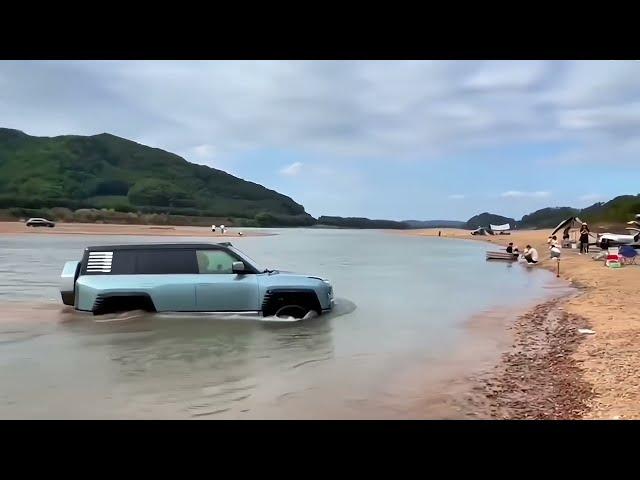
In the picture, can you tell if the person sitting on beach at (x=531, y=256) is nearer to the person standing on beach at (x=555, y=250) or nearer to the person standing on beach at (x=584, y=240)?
the person standing on beach at (x=555, y=250)

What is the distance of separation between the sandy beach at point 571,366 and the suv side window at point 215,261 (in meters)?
6.19

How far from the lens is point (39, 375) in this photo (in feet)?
25.9

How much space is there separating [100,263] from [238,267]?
3.01m

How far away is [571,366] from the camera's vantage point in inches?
327

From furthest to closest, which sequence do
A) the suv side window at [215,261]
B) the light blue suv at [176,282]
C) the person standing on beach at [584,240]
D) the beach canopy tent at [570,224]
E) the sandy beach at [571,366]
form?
1. the beach canopy tent at [570,224]
2. the person standing on beach at [584,240]
3. the suv side window at [215,261]
4. the light blue suv at [176,282]
5. the sandy beach at [571,366]

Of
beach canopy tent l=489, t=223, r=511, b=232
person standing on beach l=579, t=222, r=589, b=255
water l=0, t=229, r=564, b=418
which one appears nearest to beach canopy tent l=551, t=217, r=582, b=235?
person standing on beach l=579, t=222, r=589, b=255

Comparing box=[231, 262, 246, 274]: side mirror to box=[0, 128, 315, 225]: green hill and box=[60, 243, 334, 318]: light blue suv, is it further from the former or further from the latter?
box=[0, 128, 315, 225]: green hill

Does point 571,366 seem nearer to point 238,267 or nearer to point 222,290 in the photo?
point 238,267

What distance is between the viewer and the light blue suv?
11.3m

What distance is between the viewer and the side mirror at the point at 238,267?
11.8 meters

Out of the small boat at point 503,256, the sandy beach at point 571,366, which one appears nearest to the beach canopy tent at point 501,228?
the small boat at point 503,256

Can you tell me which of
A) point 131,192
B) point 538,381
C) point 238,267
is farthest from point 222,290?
point 131,192
